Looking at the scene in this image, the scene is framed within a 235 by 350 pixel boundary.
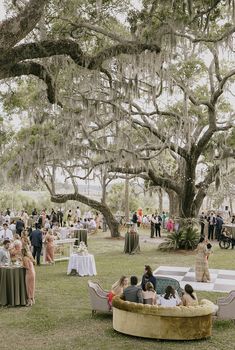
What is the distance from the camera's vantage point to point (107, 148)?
72.3ft

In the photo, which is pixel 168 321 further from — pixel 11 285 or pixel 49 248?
pixel 49 248

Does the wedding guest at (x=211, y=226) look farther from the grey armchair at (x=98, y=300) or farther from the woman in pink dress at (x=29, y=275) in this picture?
the grey armchair at (x=98, y=300)

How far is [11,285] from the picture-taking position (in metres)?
10.6

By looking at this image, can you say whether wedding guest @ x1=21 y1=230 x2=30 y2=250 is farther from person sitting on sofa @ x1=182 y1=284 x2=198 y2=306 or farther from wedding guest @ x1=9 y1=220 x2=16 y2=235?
wedding guest @ x1=9 y1=220 x2=16 y2=235

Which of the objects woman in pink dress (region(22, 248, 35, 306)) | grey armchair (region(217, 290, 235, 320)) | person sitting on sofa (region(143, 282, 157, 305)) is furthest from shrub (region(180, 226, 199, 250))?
person sitting on sofa (region(143, 282, 157, 305))

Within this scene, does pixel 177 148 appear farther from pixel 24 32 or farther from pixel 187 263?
pixel 24 32

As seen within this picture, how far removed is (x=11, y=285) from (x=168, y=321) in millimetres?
3752

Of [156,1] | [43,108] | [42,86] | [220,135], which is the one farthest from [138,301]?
[220,135]

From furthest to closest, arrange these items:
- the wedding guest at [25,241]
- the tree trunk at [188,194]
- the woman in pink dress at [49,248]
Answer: the tree trunk at [188,194]
the woman in pink dress at [49,248]
the wedding guest at [25,241]

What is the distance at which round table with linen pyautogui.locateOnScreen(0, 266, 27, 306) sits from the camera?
34.8ft

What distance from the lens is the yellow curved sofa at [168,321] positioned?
322 inches

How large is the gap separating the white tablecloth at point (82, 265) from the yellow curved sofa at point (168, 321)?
6.12 meters

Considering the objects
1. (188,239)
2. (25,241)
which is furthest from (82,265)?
(188,239)

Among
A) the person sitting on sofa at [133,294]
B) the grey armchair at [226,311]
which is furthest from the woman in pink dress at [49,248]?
the grey armchair at [226,311]
